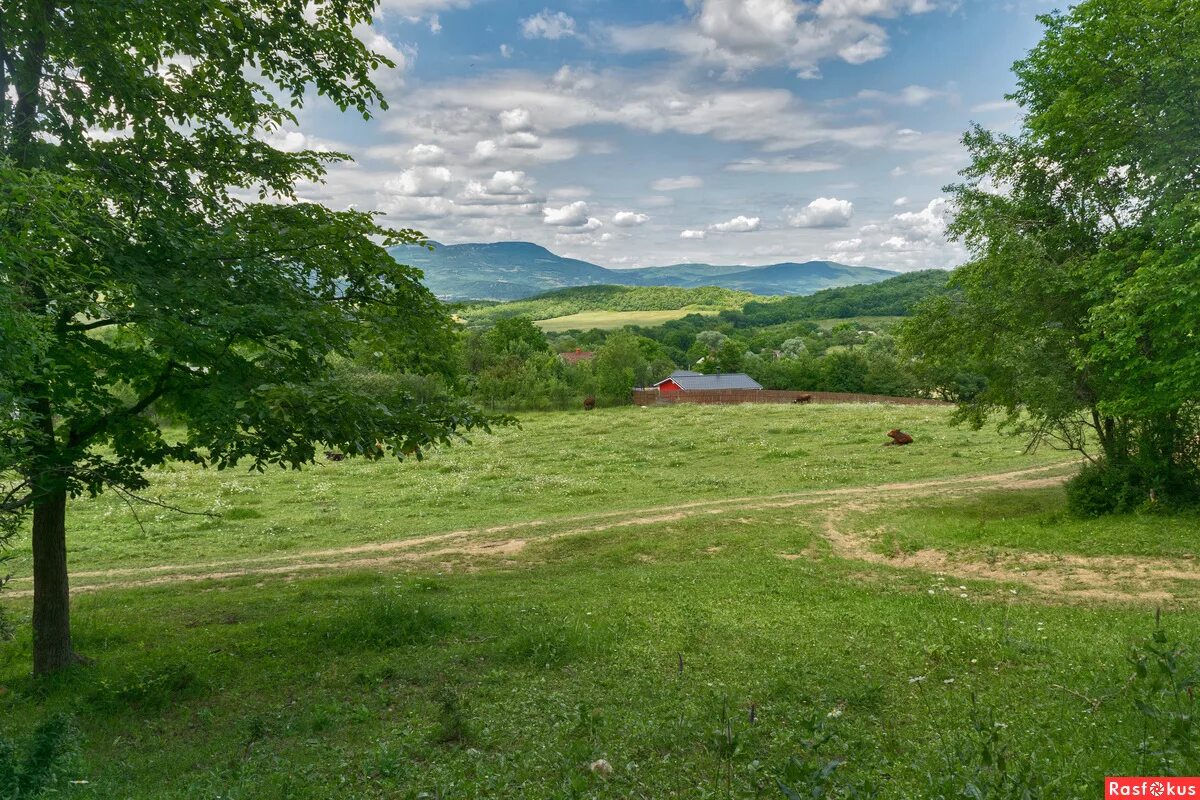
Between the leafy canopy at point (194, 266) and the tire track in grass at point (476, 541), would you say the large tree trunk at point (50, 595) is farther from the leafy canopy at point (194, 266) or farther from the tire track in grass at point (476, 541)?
the tire track in grass at point (476, 541)

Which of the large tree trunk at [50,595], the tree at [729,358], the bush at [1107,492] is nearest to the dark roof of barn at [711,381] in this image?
the tree at [729,358]

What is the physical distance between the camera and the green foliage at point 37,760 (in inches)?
236

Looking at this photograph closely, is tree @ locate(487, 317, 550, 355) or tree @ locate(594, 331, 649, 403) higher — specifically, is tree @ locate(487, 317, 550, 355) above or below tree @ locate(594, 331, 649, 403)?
above

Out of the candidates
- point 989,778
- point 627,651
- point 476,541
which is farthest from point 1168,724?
point 476,541

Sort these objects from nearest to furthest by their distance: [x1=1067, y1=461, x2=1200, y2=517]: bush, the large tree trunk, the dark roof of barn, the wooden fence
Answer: the large tree trunk < [x1=1067, y1=461, x2=1200, y2=517]: bush < the wooden fence < the dark roof of barn

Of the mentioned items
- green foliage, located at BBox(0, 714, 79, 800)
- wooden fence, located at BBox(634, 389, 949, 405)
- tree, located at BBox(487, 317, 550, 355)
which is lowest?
wooden fence, located at BBox(634, 389, 949, 405)

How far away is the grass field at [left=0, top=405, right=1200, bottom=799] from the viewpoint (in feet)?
21.4

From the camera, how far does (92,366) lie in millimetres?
9648

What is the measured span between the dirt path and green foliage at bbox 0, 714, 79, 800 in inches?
457

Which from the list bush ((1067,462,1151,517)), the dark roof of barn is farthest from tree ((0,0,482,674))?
the dark roof of barn

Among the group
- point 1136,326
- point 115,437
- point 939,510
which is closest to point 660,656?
point 115,437

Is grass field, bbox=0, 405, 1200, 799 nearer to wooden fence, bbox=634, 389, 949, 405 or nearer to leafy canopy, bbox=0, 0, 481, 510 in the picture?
leafy canopy, bbox=0, 0, 481, 510

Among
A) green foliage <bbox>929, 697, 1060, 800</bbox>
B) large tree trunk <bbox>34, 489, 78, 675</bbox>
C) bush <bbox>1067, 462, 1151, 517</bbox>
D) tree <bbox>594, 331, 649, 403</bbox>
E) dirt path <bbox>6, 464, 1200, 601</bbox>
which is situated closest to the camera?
green foliage <bbox>929, 697, 1060, 800</bbox>

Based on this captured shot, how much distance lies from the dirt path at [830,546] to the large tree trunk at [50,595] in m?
7.15
